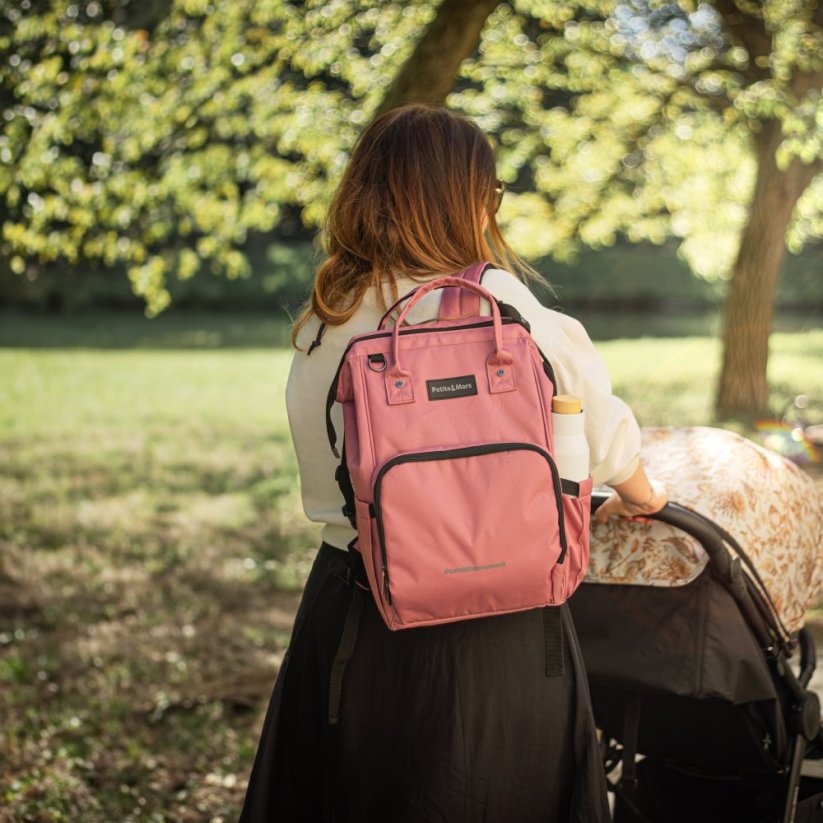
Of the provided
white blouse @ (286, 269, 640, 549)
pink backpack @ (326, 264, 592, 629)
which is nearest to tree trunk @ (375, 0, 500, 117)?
white blouse @ (286, 269, 640, 549)

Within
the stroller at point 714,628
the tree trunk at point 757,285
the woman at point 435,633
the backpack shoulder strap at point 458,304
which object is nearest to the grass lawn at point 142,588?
the tree trunk at point 757,285

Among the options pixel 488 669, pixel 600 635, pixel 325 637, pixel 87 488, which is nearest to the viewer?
pixel 488 669

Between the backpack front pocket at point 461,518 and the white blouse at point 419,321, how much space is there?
A: 233mm

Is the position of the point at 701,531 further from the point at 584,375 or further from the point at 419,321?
the point at 419,321

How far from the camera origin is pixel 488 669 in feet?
6.58

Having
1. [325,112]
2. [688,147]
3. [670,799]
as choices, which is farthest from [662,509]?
[688,147]

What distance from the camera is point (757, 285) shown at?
40.4 ft

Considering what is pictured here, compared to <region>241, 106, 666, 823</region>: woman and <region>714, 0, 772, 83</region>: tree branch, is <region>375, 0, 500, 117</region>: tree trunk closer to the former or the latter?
<region>241, 106, 666, 823</region>: woman

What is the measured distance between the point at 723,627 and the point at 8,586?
5.31 meters

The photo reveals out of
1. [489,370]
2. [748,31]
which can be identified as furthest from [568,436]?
[748,31]

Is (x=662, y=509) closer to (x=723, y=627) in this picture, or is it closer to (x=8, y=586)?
(x=723, y=627)

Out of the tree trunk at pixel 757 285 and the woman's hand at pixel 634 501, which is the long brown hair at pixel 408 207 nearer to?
the woman's hand at pixel 634 501

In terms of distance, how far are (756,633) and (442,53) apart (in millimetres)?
2604

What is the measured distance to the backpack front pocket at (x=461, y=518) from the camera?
5.90 feet
